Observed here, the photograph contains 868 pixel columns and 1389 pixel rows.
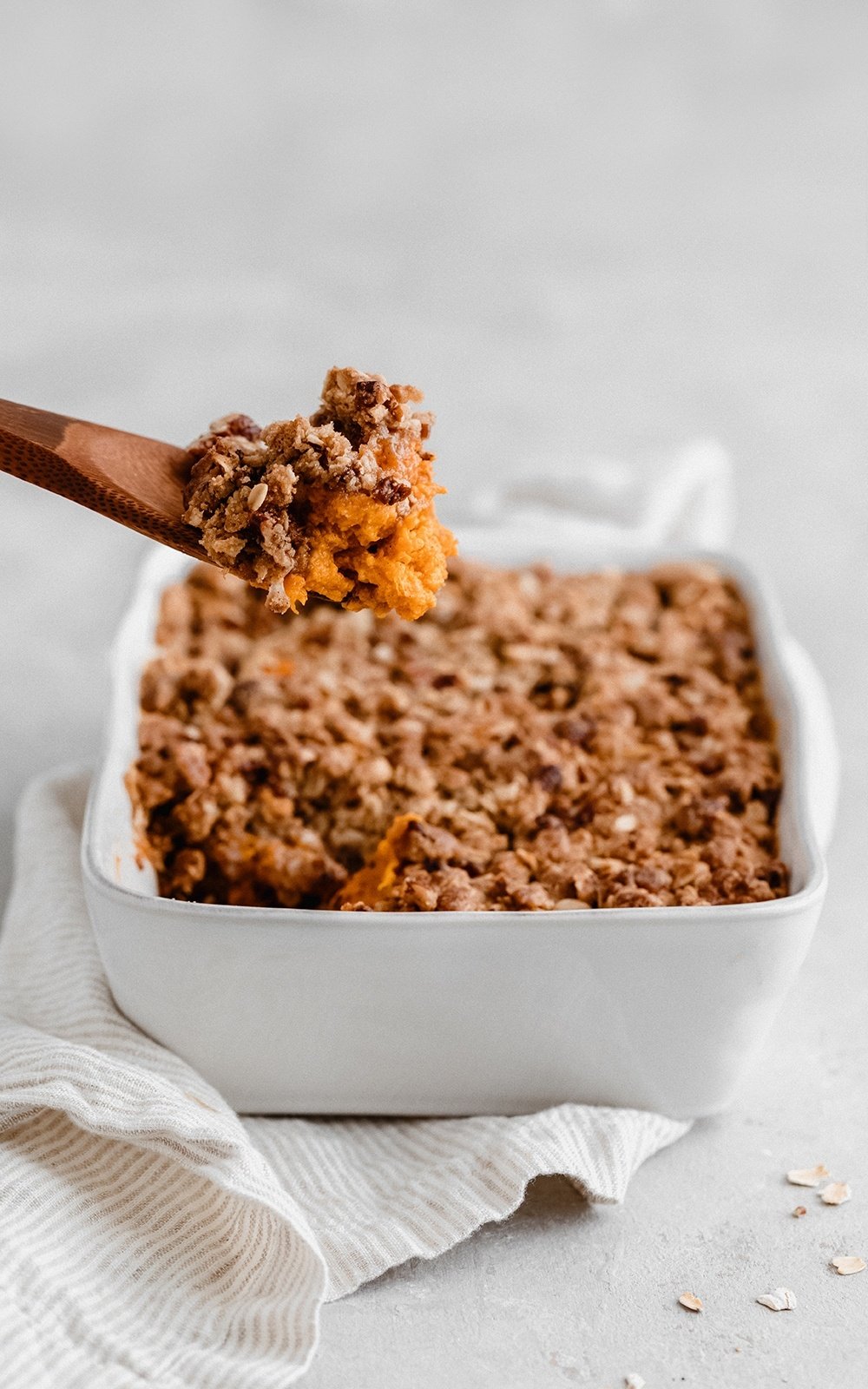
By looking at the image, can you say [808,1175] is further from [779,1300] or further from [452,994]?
[452,994]

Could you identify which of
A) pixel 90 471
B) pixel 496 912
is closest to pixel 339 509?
pixel 90 471

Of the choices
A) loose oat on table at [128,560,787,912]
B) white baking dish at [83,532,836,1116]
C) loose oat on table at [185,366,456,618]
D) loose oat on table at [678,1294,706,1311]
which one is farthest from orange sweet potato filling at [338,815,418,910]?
loose oat on table at [678,1294,706,1311]

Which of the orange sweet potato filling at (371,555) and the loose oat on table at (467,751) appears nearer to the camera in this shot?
the orange sweet potato filling at (371,555)

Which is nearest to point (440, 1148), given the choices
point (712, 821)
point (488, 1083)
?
point (488, 1083)

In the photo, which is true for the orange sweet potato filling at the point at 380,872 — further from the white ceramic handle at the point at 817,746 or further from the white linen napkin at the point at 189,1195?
the white ceramic handle at the point at 817,746

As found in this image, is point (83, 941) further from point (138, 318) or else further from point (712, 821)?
point (138, 318)

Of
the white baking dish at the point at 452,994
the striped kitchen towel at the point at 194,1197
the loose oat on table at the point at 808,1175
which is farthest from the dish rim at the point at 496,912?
the loose oat on table at the point at 808,1175
